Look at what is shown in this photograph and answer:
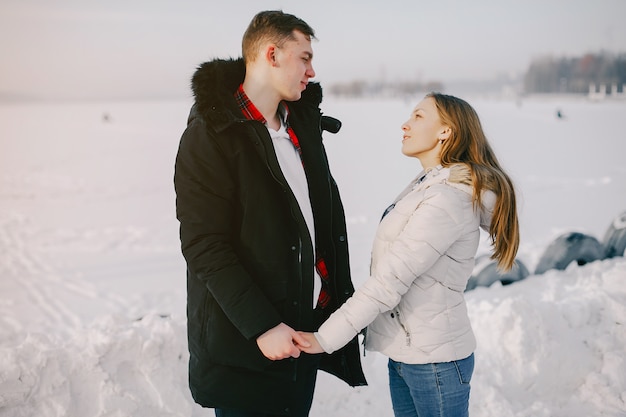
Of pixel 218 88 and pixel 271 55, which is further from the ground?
pixel 271 55

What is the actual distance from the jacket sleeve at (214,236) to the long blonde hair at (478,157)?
35.7 inches

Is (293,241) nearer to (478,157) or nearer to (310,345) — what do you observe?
(310,345)

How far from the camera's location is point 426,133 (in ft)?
7.47

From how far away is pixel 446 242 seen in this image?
2035 mm

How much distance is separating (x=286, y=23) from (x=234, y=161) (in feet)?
2.00

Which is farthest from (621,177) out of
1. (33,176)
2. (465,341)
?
(33,176)

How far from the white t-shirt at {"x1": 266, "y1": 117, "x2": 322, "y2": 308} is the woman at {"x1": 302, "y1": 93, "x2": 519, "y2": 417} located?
0.30m

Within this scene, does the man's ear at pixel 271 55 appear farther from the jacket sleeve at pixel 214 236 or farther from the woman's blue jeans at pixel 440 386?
the woman's blue jeans at pixel 440 386

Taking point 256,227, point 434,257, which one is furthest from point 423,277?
point 256,227

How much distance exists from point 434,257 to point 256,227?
691mm

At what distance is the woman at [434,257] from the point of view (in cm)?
205

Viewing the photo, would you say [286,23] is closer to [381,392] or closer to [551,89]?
[381,392]

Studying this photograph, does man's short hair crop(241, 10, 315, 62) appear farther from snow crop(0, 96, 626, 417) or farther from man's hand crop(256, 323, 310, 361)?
man's hand crop(256, 323, 310, 361)

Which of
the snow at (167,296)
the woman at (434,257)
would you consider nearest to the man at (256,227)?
the woman at (434,257)
